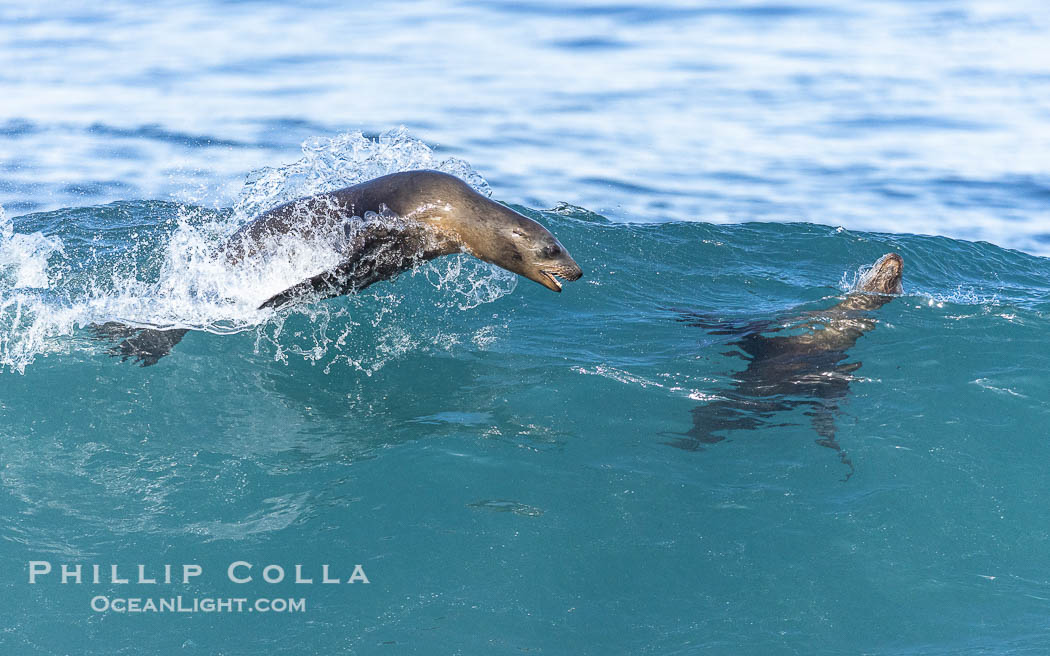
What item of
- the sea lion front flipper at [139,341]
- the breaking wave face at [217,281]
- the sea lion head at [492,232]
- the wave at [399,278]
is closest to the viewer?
the sea lion head at [492,232]

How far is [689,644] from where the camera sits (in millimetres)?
6477

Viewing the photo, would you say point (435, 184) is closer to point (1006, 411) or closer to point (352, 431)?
point (352, 431)

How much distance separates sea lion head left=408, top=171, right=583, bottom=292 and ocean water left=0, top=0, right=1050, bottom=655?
0.91 meters

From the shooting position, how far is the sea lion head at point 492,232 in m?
8.63

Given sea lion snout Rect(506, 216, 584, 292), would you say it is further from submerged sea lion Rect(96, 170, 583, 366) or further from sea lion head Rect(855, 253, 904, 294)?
sea lion head Rect(855, 253, 904, 294)

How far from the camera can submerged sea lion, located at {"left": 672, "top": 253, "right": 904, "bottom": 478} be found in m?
8.53

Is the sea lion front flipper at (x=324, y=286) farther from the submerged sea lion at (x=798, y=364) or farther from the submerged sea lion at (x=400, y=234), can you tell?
A: the submerged sea lion at (x=798, y=364)

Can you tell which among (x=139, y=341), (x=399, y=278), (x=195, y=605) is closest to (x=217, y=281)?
Answer: (x=139, y=341)

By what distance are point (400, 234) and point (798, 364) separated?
11.3ft

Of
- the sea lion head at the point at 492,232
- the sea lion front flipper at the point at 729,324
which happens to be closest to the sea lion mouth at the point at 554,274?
the sea lion head at the point at 492,232

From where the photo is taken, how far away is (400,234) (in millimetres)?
8664

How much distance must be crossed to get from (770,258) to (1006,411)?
159 inches

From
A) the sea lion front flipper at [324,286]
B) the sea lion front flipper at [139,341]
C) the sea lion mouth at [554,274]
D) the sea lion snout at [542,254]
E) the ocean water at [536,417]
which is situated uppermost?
the sea lion snout at [542,254]

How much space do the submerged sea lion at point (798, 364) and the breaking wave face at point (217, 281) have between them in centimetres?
243
